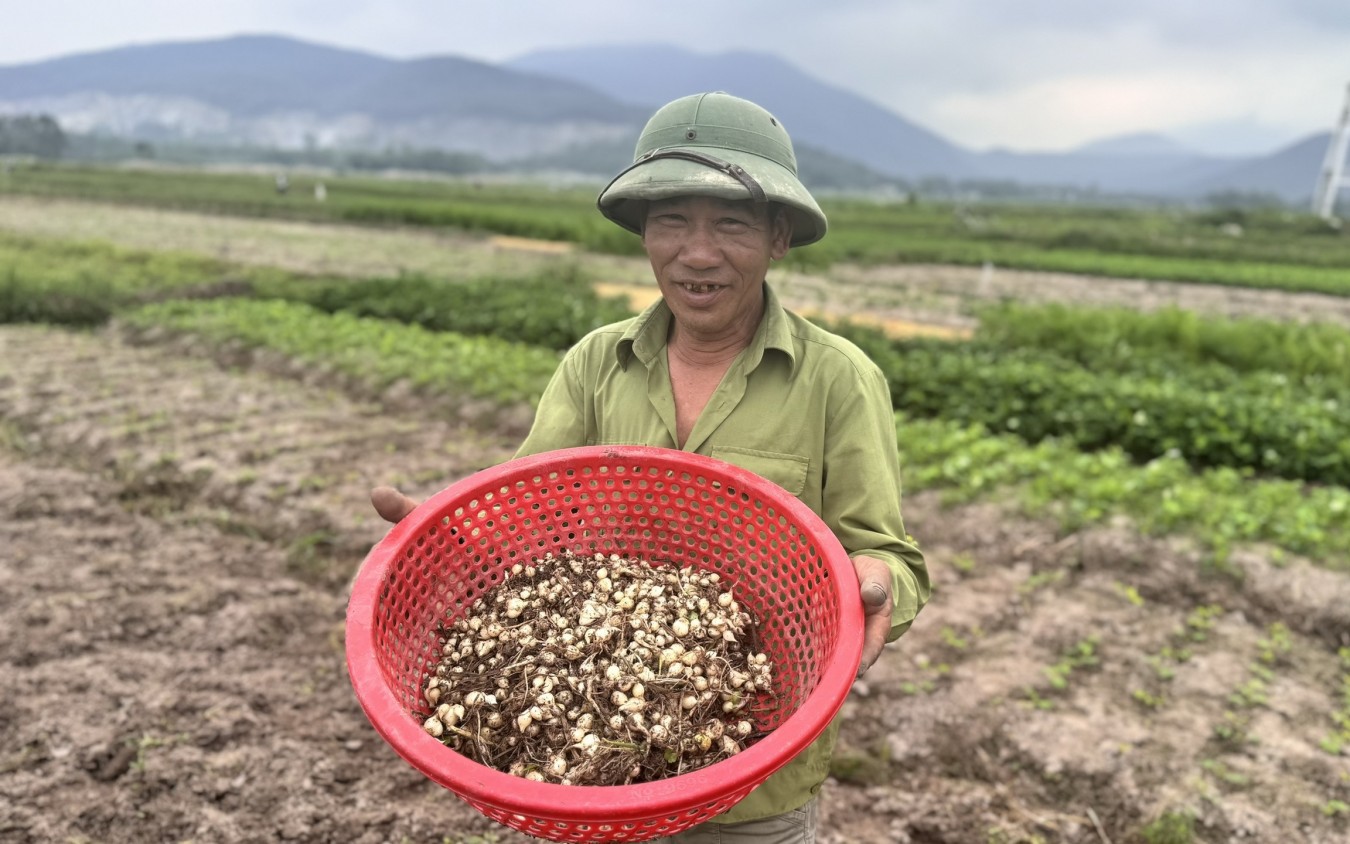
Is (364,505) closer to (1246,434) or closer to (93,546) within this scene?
(93,546)

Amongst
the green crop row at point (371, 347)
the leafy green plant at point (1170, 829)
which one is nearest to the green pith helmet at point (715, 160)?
the leafy green plant at point (1170, 829)

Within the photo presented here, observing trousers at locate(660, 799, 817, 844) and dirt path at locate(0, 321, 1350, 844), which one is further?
dirt path at locate(0, 321, 1350, 844)

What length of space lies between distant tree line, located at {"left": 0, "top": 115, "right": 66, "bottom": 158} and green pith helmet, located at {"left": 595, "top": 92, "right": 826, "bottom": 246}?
126222 mm

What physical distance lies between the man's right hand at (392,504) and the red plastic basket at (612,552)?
0.26 ft

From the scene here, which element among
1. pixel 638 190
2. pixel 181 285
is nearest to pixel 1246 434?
pixel 638 190

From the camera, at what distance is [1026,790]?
314cm

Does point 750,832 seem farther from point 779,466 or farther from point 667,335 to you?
point 667,335

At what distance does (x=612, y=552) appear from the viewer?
5.94 feet

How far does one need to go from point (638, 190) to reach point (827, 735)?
1.24m

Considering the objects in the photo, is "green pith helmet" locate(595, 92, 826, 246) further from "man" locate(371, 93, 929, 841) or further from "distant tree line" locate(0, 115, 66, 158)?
"distant tree line" locate(0, 115, 66, 158)

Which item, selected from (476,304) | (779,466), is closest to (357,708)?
(779,466)

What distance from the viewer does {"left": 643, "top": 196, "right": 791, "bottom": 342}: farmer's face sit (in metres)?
1.63

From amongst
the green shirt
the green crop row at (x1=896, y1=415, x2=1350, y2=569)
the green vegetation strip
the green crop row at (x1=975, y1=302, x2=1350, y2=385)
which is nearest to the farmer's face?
the green shirt

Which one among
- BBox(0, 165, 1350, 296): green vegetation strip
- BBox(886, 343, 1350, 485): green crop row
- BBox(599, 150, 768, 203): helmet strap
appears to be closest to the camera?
BBox(599, 150, 768, 203): helmet strap
